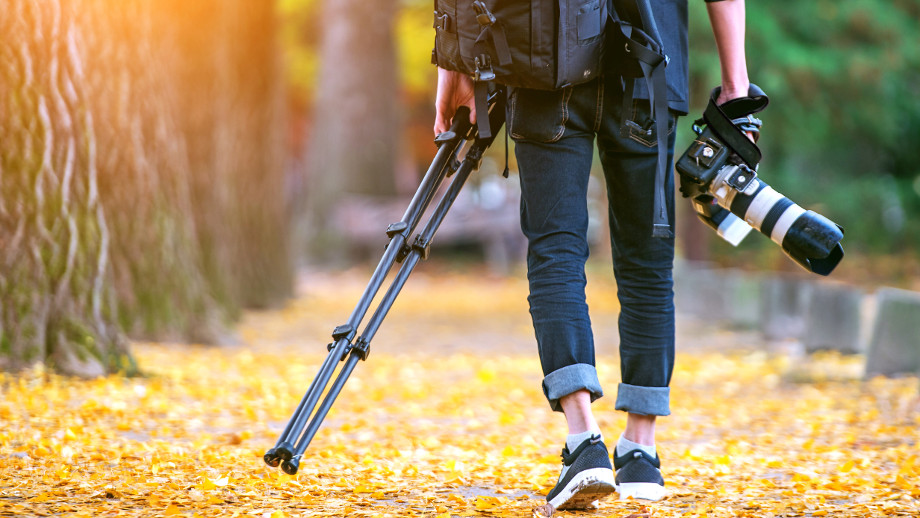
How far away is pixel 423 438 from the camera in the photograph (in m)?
4.24

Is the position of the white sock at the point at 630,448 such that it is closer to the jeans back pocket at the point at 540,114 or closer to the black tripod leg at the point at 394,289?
the black tripod leg at the point at 394,289

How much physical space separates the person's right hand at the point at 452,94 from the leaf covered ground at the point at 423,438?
1.08 meters

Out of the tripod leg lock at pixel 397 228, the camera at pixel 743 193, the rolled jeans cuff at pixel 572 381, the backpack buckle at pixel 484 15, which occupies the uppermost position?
the backpack buckle at pixel 484 15

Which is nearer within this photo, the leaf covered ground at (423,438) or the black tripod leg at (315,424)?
the black tripod leg at (315,424)

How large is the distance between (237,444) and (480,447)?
0.89 metres

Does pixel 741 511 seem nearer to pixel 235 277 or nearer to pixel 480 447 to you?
pixel 480 447

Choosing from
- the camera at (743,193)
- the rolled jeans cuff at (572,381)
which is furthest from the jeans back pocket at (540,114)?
the rolled jeans cuff at (572,381)

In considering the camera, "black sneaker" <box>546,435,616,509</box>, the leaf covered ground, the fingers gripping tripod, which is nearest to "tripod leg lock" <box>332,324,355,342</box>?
the fingers gripping tripod

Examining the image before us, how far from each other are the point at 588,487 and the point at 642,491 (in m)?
0.43

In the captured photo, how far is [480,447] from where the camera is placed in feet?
13.3

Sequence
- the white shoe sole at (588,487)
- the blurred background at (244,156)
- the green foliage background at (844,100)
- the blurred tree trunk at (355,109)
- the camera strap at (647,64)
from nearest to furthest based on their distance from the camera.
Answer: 1. the white shoe sole at (588,487)
2. the camera strap at (647,64)
3. the blurred background at (244,156)
4. the green foliage background at (844,100)
5. the blurred tree trunk at (355,109)

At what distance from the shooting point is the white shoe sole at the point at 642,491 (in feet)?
9.97

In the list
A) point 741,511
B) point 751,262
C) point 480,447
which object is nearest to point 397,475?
point 480,447

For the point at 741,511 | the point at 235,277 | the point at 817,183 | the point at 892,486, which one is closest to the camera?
the point at 741,511
